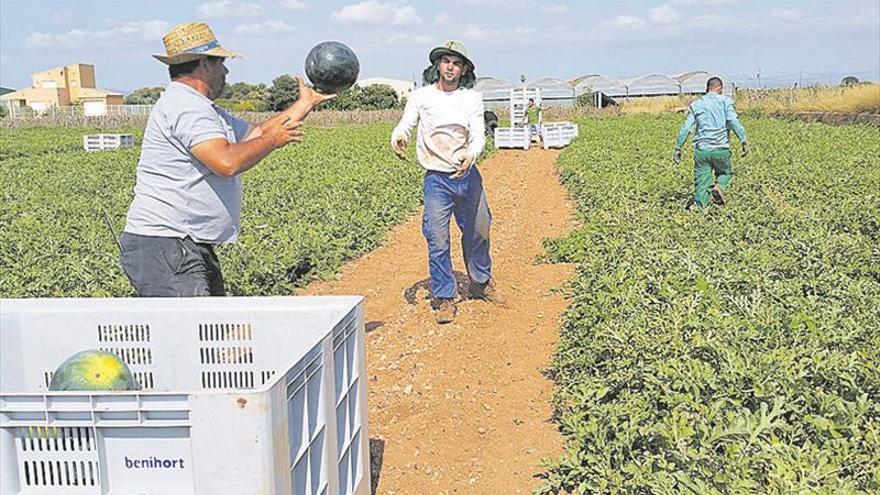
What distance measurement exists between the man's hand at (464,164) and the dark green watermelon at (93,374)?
12.1ft

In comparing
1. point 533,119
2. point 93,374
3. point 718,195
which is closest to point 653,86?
point 533,119

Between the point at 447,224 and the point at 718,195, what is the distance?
6171mm

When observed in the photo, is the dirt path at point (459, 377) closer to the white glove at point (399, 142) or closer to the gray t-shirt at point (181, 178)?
the white glove at point (399, 142)

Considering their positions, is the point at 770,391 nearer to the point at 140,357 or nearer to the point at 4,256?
the point at 140,357

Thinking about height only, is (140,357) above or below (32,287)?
above

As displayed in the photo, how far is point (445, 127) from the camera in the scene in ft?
20.6

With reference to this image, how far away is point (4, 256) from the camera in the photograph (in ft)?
29.3

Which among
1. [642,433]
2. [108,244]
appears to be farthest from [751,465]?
[108,244]

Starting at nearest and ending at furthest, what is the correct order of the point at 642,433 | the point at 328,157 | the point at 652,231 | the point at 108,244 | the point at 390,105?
the point at 642,433
the point at 652,231
the point at 108,244
the point at 328,157
the point at 390,105

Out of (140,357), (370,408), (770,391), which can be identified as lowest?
(370,408)

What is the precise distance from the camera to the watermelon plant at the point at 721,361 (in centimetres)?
340

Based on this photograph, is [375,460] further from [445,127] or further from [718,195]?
[718,195]

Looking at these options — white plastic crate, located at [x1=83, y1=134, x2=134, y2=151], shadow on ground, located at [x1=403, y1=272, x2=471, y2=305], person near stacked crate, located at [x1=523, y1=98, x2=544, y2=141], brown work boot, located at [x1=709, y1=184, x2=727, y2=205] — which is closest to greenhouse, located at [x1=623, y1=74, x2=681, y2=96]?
person near stacked crate, located at [x1=523, y1=98, x2=544, y2=141]

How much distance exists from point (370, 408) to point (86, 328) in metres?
2.13
